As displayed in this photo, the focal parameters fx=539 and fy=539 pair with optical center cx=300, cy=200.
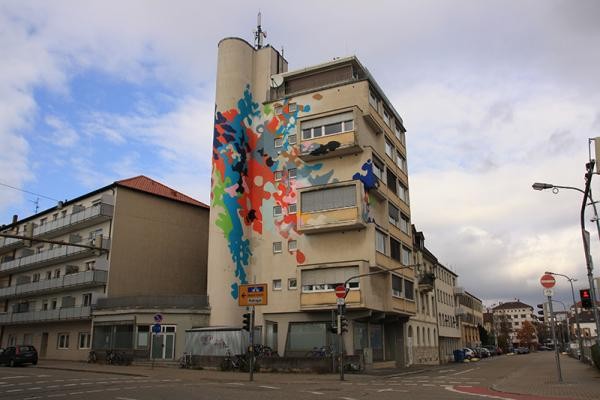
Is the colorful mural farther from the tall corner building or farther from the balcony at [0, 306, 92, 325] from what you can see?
the balcony at [0, 306, 92, 325]

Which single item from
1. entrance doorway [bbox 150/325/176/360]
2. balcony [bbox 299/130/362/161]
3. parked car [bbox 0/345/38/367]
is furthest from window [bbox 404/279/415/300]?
parked car [bbox 0/345/38/367]

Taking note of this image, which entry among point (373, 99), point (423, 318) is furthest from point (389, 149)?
point (423, 318)

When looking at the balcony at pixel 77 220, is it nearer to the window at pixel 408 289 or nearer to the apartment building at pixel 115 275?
the apartment building at pixel 115 275

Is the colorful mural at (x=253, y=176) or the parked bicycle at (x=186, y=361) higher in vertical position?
the colorful mural at (x=253, y=176)

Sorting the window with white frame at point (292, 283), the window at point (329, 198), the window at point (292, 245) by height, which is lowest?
the window with white frame at point (292, 283)

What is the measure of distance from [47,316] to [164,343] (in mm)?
16200

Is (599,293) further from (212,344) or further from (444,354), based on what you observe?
(444,354)

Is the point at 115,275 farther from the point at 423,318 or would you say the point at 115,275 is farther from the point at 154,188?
the point at 423,318

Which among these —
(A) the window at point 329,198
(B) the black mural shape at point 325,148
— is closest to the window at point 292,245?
(A) the window at point 329,198

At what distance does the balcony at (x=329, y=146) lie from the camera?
127 ft

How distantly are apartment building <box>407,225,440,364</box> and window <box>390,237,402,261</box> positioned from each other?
627cm

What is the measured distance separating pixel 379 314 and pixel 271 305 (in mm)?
7964

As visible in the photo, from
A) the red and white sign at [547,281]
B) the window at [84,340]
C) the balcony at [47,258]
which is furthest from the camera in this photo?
the balcony at [47,258]

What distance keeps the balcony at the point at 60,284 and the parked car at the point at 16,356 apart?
8.08m
